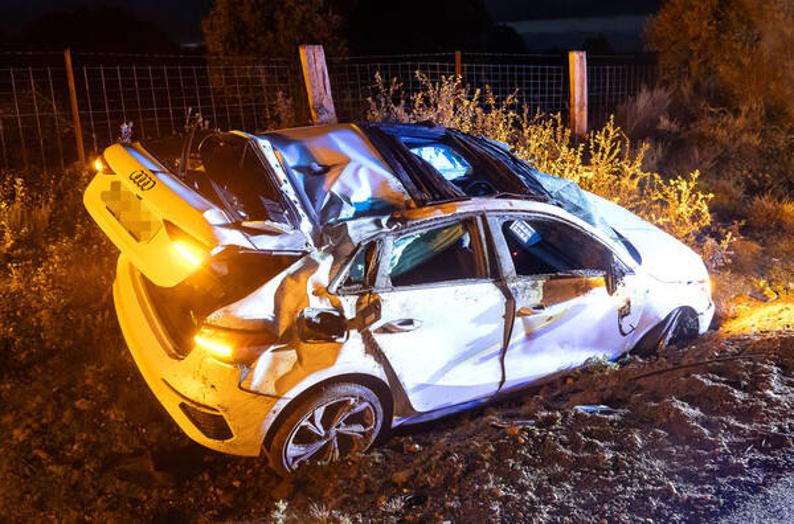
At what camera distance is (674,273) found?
17.3 feet

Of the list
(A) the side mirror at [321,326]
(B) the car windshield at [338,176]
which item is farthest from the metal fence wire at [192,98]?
(A) the side mirror at [321,326]

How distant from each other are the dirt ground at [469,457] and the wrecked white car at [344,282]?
244 millimetres

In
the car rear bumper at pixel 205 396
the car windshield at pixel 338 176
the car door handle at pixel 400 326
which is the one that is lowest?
the car rear bumper at pixel 205 396

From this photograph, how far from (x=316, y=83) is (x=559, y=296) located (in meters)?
4.29

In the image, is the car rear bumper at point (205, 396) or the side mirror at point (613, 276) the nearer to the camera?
the car rear bumper at point (205, 396)

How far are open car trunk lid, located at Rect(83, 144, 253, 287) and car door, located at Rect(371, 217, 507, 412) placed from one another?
92cm

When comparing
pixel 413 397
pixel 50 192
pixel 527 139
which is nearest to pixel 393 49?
pixel 527 139

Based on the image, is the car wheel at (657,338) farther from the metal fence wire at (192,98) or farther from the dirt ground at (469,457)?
the metal fence wire at (192,98)

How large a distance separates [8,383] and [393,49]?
1166 centimetres

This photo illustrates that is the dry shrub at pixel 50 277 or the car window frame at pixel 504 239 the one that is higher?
the car window frame at pixel 504 239

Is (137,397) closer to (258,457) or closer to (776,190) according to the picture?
(258,457)

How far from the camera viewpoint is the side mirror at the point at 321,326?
3.71 metres

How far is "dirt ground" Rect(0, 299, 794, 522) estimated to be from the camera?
3621mm

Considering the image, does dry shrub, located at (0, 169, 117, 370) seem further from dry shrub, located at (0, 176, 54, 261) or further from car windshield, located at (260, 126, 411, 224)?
car windshield, located at (260, 126, 411, 224)
